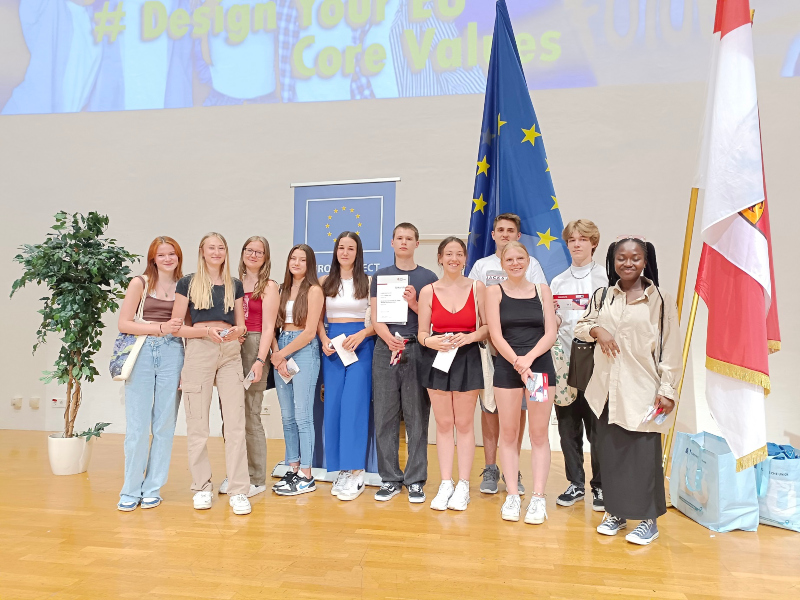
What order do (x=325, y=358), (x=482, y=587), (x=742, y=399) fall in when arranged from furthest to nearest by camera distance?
(x=325, y=358)
(x=742, y=399)
(x=482, y=587)

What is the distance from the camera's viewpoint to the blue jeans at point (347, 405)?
3.41 m

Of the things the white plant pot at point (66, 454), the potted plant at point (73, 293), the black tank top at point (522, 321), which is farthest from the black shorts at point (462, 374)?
the white plant pot at point (66, 454)

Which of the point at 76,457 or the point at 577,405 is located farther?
the point at 76,457

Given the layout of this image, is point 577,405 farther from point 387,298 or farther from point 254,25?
point 254,25

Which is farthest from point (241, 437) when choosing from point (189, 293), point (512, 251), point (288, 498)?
point (512, 251)

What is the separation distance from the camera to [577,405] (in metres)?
3.29

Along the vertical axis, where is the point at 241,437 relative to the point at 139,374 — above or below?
below

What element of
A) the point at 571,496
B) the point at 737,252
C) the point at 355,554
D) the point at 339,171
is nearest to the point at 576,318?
the point at 737,252

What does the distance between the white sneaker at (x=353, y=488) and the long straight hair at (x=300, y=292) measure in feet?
3.22

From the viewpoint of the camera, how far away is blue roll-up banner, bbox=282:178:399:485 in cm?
413

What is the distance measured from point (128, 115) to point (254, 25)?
163cm

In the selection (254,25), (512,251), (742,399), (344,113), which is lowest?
(742,399)

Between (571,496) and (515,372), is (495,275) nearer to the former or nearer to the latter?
(515,372)

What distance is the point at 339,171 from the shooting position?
217 inches
